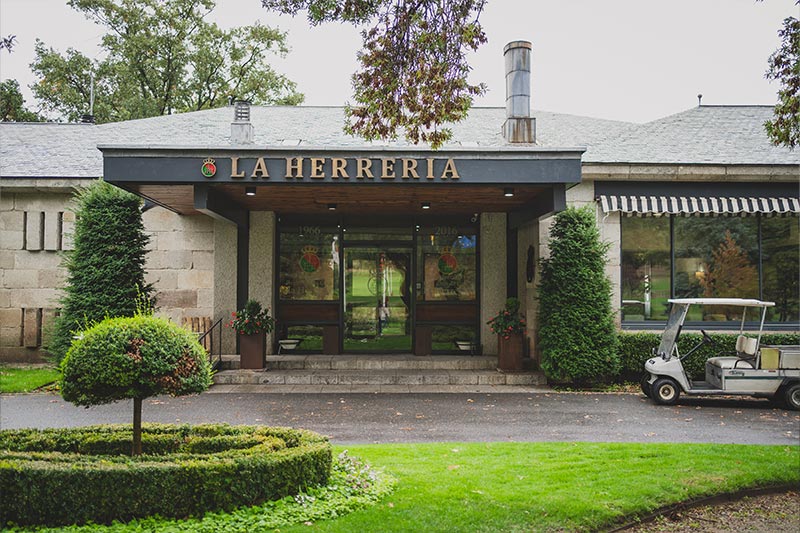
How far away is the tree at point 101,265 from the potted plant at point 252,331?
6.02 feet

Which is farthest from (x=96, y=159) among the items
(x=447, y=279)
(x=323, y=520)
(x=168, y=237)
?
(x=323, y=520)

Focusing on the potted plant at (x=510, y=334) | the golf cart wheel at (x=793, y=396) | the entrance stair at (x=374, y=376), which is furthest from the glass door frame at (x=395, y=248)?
the golf cart wheel at (x=793, y=396)

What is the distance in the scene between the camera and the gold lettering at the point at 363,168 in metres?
11.0

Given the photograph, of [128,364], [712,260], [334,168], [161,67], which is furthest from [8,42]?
[161,67]

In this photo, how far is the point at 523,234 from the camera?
1535cm

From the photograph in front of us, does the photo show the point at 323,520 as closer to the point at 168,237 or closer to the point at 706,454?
the point at 706,454

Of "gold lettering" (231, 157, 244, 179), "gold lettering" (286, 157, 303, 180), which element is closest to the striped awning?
"gold lettering" (286, 157, 303, 180)

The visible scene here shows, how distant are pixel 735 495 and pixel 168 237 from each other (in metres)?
12.1

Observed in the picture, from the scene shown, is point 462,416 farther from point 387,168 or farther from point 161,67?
point 161,67

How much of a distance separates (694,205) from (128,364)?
1150 centimetres

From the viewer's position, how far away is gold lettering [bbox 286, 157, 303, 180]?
432 inches

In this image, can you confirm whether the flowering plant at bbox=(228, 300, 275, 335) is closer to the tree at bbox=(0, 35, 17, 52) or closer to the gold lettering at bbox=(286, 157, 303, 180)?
the gold lettering at bbox=(286, 157, 303, 180)

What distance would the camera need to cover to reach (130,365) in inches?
224

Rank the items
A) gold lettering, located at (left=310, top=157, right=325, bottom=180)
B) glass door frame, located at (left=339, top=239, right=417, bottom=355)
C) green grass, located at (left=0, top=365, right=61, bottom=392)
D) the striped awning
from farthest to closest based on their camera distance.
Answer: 1. glass door frame, located at (left=339, top=239, right=417, bottom=355)
2. the striped awning
3. green grass, located at (left=0, top=365, right=61, bottom=392)
4. gold lettering, located at (left=310, top=157, right=325, bottom=180)
